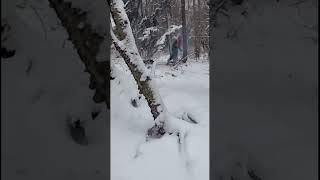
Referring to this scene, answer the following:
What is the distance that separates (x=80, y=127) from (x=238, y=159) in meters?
1.40

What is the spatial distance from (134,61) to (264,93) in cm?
150

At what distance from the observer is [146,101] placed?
19.0ft

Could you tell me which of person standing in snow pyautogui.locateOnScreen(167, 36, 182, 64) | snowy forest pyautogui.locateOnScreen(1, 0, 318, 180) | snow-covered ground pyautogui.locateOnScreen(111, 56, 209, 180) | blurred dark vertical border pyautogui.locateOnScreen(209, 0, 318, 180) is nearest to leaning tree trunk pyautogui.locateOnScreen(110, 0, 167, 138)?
snowy forest pyautogui.locateOnScreen(1, 0, 318, 180)

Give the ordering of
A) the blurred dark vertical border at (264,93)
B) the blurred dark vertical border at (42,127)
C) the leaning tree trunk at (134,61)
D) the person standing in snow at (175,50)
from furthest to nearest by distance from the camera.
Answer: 1. the person standing in snow at (175,50)
2. the leaning tree trunk at (134,61)
3. the blurred dark vertical border at (264,93)
4. the blurred dark vertical border at (42,127)

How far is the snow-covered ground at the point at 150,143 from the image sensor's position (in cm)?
424

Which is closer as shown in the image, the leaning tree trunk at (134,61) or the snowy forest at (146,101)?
the snowy forest at (146,101)

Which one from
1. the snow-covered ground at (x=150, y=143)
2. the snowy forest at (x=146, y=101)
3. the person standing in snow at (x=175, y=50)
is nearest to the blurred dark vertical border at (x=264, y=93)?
the snowy forest at (x=146, y=101)

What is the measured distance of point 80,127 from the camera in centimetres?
341

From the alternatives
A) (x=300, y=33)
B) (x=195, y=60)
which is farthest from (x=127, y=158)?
(x=195, y=60)

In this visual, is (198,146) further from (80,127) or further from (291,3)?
→ (291,3)

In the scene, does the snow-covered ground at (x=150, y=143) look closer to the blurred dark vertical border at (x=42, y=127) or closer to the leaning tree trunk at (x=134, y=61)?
the leaning tree trunk at (x=134, y=61)

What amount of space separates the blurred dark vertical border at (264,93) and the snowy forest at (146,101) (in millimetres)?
11

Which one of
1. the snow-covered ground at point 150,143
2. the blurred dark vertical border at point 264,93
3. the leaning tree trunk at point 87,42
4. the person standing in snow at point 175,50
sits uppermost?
the leaning tree trunk at point 87,42

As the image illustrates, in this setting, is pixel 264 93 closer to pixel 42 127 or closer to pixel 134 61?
pixel 134 61
